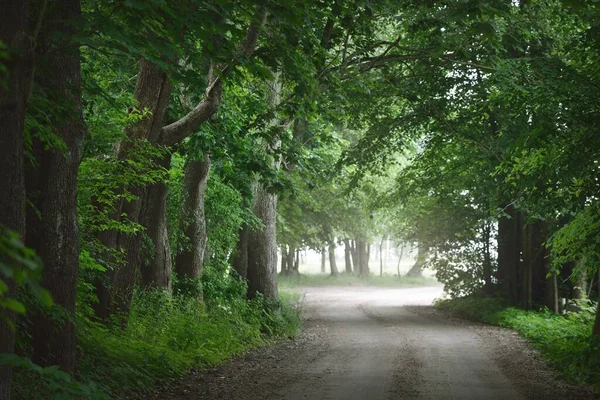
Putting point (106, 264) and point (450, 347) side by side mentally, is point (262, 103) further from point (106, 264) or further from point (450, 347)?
point (450, 347)

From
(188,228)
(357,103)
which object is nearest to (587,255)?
(188,228)

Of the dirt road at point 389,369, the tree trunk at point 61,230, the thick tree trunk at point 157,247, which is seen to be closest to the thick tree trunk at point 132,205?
the dirt road at point 389,369

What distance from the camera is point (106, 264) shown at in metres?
11.1

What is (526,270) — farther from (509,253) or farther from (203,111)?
(203,111)

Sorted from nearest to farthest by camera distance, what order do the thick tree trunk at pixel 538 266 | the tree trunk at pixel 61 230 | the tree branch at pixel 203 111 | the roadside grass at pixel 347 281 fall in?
the tree trunk at pixel 61 230
the tree branch at pixel 203 111
the thick tree trunk at pixel 538 266
the roadside grass at pixel 347 281

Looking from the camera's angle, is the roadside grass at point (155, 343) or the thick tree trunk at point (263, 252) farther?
the thick tree trunk at point (263, 252)

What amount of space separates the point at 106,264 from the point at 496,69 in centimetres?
928

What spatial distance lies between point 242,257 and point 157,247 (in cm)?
657

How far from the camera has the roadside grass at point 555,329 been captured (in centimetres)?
1187

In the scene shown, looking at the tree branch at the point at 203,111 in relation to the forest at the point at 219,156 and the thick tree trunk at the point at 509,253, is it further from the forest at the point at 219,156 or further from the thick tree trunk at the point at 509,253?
the thick tree trunk at the point at 509,253

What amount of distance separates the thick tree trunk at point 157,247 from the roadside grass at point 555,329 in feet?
26.3

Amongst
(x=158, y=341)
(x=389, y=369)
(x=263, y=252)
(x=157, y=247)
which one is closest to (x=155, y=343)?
(x=158, y=341)

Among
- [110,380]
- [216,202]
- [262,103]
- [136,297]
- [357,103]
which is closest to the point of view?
[110,380]

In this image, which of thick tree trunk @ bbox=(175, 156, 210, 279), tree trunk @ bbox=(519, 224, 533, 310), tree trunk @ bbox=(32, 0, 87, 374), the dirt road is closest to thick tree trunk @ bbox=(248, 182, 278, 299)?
the dirt road
